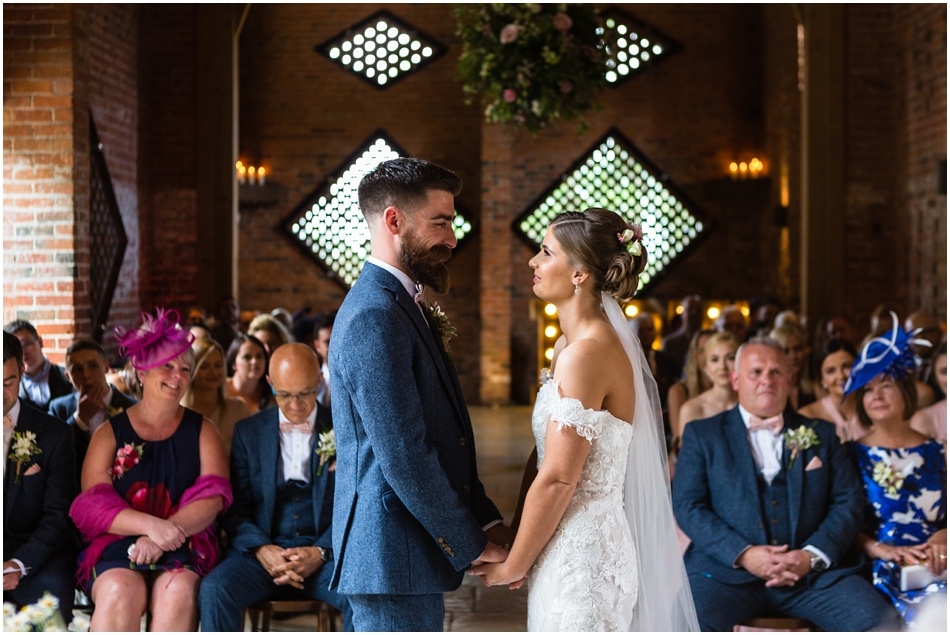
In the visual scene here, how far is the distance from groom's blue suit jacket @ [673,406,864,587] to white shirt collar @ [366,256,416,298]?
5.62ft

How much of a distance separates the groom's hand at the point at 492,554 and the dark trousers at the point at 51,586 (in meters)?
1.71

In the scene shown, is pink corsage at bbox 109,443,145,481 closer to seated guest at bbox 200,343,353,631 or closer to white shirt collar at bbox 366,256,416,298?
seated guest at bbox 200,343,353,631

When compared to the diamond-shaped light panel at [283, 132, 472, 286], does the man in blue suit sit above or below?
below

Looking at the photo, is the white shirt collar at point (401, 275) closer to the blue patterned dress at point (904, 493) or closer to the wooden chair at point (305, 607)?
the wooden chair at point (305, 607)

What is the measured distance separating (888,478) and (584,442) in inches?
71.8

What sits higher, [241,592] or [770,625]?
[241,592]

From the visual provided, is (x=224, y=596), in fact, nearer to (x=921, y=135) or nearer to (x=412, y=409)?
(x=412, y=409)

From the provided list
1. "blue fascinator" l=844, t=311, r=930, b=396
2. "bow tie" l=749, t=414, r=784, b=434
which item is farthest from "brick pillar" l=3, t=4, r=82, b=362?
"blue fascinator" l=844, t=311, r=930, b=396

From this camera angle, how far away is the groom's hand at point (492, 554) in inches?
99.9

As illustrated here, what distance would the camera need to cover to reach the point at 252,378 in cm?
534

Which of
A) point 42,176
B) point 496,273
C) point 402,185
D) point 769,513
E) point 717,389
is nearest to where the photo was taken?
point 402,185

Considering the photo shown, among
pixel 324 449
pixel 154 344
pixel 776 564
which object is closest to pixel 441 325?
pixel 324 449

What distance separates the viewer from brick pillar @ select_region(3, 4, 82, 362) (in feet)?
21.3

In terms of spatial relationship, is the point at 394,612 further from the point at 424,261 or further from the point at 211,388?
the point at 211,388
